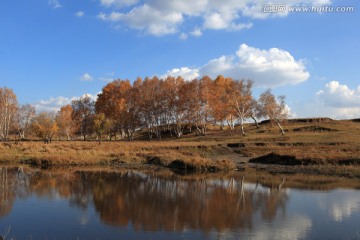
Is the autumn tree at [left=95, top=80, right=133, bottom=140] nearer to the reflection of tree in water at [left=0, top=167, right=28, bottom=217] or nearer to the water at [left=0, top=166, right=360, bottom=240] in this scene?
the reflection of tree in water at [left=0, top=167, right=28, bottom=217]

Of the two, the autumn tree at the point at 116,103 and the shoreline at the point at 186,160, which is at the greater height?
the autumn tree at the point at 116,103

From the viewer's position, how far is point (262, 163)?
36.1 metres

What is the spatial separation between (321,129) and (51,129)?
47586mm

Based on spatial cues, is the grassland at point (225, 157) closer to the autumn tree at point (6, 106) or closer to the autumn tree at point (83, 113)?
the autumn tree at point (6, 106)

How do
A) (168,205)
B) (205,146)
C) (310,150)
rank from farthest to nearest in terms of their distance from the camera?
(205,146), (310,150), (168,205)

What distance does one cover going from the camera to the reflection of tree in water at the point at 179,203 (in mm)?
14758

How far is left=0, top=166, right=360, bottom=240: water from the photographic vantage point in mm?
13367

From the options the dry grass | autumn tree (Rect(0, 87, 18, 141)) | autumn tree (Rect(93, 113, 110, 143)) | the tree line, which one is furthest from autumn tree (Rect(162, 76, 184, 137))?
autumn tree (Rect(0, 87, 18, 141))

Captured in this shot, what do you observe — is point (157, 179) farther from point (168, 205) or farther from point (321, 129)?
point (321, 129)

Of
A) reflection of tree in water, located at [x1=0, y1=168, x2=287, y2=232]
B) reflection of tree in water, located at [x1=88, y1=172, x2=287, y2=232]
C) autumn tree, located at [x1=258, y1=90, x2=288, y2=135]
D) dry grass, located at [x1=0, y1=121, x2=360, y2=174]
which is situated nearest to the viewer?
reflection of tree in water, located at [x1=88, y1=172, x2=287, y2=232]

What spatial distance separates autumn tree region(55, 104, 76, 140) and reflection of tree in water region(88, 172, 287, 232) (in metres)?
61.5

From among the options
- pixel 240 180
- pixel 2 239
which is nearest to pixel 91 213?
pixel 2 239

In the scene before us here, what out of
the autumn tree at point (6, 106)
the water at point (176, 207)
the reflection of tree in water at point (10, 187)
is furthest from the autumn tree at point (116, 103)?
the water at point (176, 207)

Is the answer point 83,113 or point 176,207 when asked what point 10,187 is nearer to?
point 176,207
